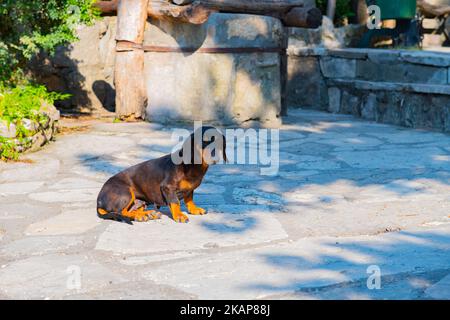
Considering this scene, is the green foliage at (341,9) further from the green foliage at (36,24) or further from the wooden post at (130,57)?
the green foliage at (36,24)

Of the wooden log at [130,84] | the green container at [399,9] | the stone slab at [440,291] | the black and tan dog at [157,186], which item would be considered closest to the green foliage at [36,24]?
the wooden log at [130,84]

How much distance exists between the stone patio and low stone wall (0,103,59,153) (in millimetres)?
166

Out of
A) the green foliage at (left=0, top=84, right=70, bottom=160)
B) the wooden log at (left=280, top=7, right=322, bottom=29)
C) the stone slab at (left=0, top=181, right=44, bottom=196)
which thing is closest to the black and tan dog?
the stone slab at (left=0, top=181, right=44, bottom=196)

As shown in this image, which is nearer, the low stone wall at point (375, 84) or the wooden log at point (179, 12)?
the wooden log at point (179, 12)

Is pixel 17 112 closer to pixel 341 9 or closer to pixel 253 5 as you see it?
pixel 253 5

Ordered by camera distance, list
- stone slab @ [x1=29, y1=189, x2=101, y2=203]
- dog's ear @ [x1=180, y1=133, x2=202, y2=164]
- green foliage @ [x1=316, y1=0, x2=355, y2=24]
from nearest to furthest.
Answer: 1. dog's ear @ [x1=180, y1=133, x2=202, y2=164]
2. stone slab @ [x1=29, y1=189, x2=101, y2=203]
3. green foliage @ [x1=316, y1=0, x2=355, y2=24]

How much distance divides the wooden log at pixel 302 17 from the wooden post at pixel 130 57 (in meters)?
1.88

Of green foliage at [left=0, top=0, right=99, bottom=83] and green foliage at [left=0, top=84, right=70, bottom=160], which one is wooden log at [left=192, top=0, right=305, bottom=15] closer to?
green foliage at [left=0, top=0, right=99, bottom=83]

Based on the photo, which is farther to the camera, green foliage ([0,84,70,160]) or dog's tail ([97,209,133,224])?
green foliage ([0,84,70,160])

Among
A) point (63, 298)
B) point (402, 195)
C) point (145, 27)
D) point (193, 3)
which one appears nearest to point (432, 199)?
point (402, 195)

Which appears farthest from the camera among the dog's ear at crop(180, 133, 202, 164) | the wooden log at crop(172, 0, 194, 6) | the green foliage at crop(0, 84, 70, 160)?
the wooden log at crop(172, 0, 194, 6)

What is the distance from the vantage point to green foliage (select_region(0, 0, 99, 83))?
8.32m

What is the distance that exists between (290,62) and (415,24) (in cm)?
246

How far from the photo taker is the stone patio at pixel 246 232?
376 centimetres
